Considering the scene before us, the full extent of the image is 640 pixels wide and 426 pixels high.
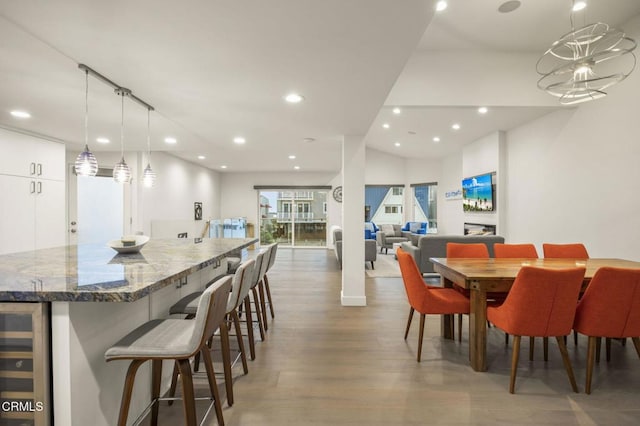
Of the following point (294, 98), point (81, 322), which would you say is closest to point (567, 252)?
point (294, 98)

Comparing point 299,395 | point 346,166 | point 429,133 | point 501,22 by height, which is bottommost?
point 299,395

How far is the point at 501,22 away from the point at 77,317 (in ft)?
17.2

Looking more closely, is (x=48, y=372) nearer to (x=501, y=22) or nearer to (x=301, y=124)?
(x=301, y=124)

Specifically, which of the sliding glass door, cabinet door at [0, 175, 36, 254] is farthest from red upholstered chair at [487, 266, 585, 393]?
the sliding glass door

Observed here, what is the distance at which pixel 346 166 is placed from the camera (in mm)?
4375

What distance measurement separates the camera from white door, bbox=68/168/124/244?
19.3ft

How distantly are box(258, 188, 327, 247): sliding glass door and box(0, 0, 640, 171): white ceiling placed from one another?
19.0ft

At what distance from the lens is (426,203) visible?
10922 millimetres

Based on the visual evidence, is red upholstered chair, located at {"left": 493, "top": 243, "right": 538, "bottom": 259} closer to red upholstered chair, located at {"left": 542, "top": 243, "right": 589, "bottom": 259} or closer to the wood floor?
red upholstered chair, located at {"left": 542, "top": 243, "right": 589, "bottom": 259}

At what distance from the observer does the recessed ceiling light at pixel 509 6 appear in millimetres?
3754

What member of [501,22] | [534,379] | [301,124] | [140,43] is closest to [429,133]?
[501,22]

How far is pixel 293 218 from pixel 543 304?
9.18 meters

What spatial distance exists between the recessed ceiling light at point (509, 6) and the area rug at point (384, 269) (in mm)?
4372

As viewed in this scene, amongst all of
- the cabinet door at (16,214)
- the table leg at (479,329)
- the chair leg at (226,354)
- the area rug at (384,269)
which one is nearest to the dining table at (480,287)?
the table leg at (479,329)
